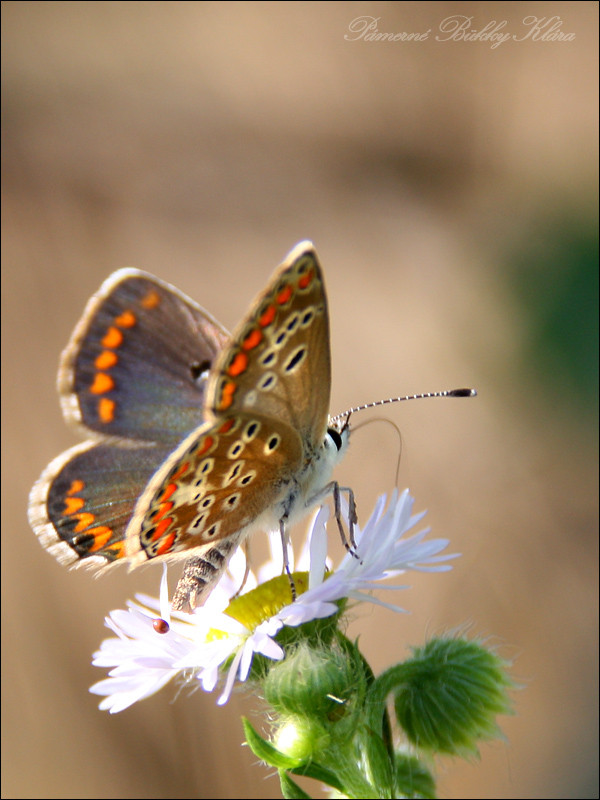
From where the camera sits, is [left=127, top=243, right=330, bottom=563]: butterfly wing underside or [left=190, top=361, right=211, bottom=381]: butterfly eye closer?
[left=127, top=243, right=330, bottom=563]: butterfly wing underside

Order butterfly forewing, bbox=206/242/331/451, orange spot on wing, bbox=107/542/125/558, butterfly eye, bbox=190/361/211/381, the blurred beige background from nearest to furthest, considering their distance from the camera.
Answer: butterfly forewing, bbox=206/242/331/451
orange spot on wing, bbox=107/542/125/558
butterfly eye, bbox=190/361/211/381
the blurred beige background

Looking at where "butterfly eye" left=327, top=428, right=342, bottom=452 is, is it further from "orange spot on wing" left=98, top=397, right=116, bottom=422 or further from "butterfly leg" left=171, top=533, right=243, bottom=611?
"orange spot on wing" left=98, top=397, right=116, bottom=422

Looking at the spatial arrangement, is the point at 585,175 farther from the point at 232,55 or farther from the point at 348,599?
the point at 348,599

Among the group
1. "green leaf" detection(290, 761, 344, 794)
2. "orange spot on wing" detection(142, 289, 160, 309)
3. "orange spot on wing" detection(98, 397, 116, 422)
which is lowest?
"green leaf" detection(290, 761, 344, 794)

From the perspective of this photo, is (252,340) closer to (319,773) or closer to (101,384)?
(101,384)

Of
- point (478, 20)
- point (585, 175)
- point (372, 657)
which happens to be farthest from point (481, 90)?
point (372, 657)

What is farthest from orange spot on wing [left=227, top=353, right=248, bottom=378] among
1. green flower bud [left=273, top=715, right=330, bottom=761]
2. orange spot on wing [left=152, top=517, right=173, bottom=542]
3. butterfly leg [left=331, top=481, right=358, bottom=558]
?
green flower bud [left=273, top=715, right=330, bottom=761]

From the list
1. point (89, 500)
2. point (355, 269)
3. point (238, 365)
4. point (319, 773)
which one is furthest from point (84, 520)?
point (355, 269)

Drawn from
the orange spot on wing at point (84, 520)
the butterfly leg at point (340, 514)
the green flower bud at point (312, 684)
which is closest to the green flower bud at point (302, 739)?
the green flower bud at point (312, 684)

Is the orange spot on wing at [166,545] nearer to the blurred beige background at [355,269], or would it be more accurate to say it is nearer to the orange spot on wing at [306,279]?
the orange spot on wing at [306,279]
